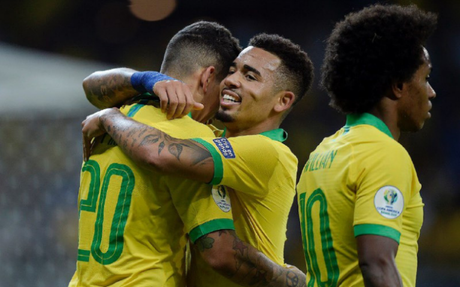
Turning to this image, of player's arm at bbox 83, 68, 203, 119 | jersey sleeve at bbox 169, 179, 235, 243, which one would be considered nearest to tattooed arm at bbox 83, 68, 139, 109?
player's arm at bbox 83, 68, 203, 119

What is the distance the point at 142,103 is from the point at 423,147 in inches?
215

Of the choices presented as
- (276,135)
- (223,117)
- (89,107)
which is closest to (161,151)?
(223,117)

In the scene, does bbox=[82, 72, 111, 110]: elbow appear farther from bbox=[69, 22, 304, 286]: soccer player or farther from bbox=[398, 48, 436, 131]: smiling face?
bbox=[398, 48, 436, 131]: smiling face

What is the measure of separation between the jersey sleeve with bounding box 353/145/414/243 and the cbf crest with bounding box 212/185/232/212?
25.2 inches

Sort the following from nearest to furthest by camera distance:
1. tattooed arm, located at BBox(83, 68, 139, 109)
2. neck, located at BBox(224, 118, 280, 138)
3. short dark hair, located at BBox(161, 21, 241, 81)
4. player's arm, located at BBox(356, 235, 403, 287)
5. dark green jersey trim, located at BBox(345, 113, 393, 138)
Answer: player's arm, located at BBox(356, 235, 403, 287) → dark green jersey trim, located at BBox(345, 113, 393, 138) → tattooed arm, located at BBox(83, 68, 139, 109) → short dark hair, located at BBox(161, 21, 241, 81) → neck, located at BBox(224, 118, 280, 138)

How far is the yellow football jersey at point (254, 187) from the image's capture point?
2467 millimetres

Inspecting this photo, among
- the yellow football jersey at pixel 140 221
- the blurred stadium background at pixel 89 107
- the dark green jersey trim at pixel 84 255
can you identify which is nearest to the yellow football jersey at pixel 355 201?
the yellow football jersey at pixel 140 221

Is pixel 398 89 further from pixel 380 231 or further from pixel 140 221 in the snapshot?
pixel 140 221

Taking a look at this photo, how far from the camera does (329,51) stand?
7.97 feet

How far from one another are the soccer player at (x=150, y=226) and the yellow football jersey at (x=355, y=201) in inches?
13.3

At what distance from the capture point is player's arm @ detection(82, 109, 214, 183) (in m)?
2.28

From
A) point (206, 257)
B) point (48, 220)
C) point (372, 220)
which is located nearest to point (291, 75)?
point (206, 257)

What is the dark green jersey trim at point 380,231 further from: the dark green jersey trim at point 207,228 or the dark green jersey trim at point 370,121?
the dark green jersey trim at point 207,228

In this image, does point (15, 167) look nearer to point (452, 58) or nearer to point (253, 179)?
point (253, 179)
